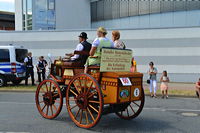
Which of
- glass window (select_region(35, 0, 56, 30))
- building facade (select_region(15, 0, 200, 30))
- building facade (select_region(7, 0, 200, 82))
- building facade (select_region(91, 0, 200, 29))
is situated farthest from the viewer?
glass window (select_region(35, 0, 56, 30))

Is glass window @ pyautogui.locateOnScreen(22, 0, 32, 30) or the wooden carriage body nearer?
the wooden carriage body

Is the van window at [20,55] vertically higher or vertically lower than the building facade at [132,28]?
lower

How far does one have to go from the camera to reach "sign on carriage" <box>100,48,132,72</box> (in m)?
5.25

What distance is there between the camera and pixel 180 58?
1728 centimetres

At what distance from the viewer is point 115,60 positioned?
5430 millimetres

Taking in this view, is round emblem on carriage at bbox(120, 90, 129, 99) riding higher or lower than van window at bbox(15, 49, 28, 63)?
lower

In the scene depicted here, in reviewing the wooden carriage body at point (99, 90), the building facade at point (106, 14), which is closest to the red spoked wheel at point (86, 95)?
the wooden carriage body at point (99, 90)

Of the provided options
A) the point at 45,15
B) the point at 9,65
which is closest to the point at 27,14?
the point at 45,15

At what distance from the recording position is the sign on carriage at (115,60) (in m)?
Answer: 5.25

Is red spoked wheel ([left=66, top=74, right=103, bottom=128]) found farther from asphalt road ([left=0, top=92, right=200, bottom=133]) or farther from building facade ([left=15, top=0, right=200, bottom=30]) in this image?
building facade ([left=15, top=0, right=200, bottom=30])

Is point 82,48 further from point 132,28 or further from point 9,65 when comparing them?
point 132,28

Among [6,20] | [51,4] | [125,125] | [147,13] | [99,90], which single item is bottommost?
[125,125]

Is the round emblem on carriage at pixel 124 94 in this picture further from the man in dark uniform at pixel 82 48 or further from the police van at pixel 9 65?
the police van at pixel 9 65

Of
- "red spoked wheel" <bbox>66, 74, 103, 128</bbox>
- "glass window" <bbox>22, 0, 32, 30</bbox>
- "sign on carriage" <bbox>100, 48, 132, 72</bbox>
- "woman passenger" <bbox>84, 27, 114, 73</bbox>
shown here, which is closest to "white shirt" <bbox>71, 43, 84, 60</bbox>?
"woman passenger" <bbox>84, 27, 114, 73</bbox>
